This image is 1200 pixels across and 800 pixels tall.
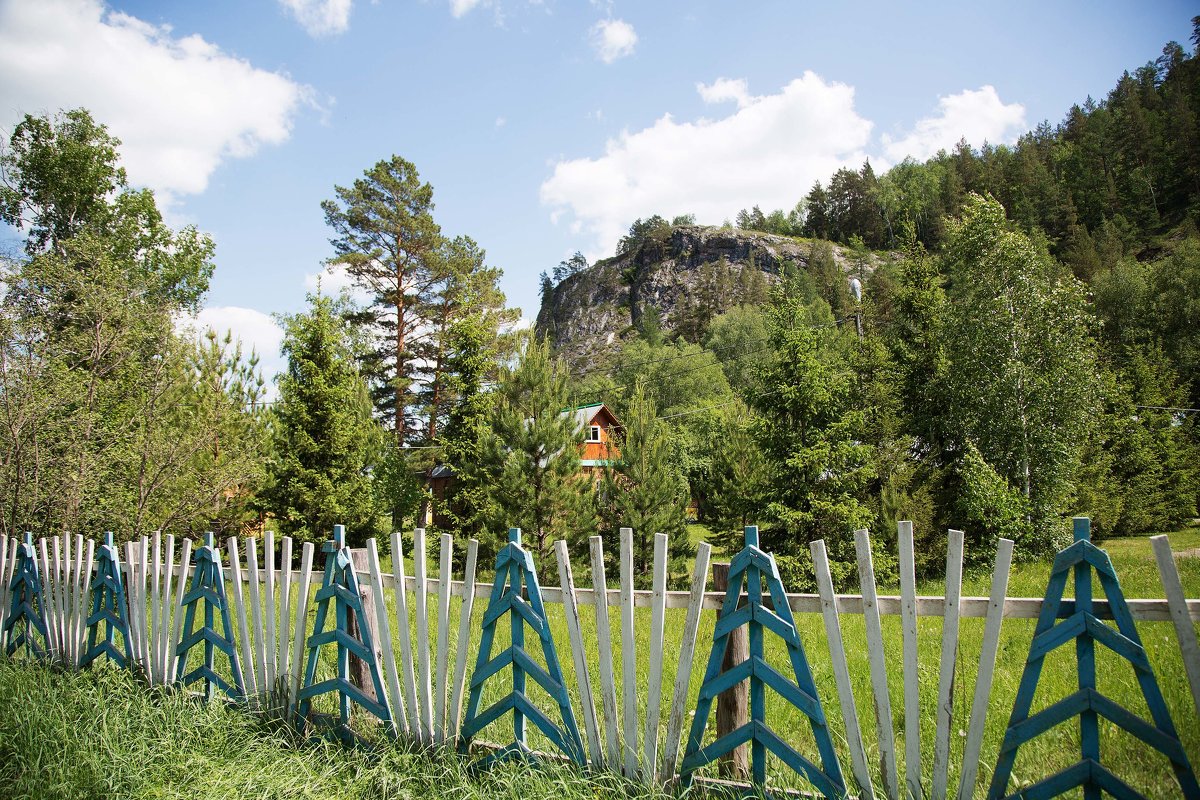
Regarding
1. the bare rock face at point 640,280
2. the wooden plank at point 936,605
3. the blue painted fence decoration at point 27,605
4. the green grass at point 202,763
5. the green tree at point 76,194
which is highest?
the bare rock face at point 640,280

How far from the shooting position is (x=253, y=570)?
420cm

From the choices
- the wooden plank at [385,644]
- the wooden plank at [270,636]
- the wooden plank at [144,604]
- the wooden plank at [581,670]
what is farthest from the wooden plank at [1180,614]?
the wooden plank at [144,604]

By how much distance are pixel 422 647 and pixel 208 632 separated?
212 cm

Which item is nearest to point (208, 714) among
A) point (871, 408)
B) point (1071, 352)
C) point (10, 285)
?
point (10, 285)

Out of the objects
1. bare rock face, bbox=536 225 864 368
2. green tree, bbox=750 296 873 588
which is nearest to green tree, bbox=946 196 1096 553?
green tree, bbox=750 296 873 588

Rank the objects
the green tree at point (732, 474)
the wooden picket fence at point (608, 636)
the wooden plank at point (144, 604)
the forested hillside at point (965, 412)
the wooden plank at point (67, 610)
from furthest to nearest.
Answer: the green tree at point (732, 474), the forested hillside at point (965, 412), the wooden plank at point (67, 610), the wooden plank at point (144, 604), the wooden picket fence at point (608, 636)

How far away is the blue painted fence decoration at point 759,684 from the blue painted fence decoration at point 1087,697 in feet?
1.98

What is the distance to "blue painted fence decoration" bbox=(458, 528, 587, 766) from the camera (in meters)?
3.03

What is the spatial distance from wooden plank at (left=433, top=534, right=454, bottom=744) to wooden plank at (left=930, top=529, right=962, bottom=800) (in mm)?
2253

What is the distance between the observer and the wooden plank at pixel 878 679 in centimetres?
239

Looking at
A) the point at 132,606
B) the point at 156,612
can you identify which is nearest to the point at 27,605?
the point at 132,606

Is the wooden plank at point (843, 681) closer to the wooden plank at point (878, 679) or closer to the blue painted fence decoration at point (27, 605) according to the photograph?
the wooden plank at point (878, 679)

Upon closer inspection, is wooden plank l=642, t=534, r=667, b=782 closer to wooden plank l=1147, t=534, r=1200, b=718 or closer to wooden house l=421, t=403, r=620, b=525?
wooden plank l=1147, t=534, r=1200, b=718

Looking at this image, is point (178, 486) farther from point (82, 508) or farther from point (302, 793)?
point (302, 793)
